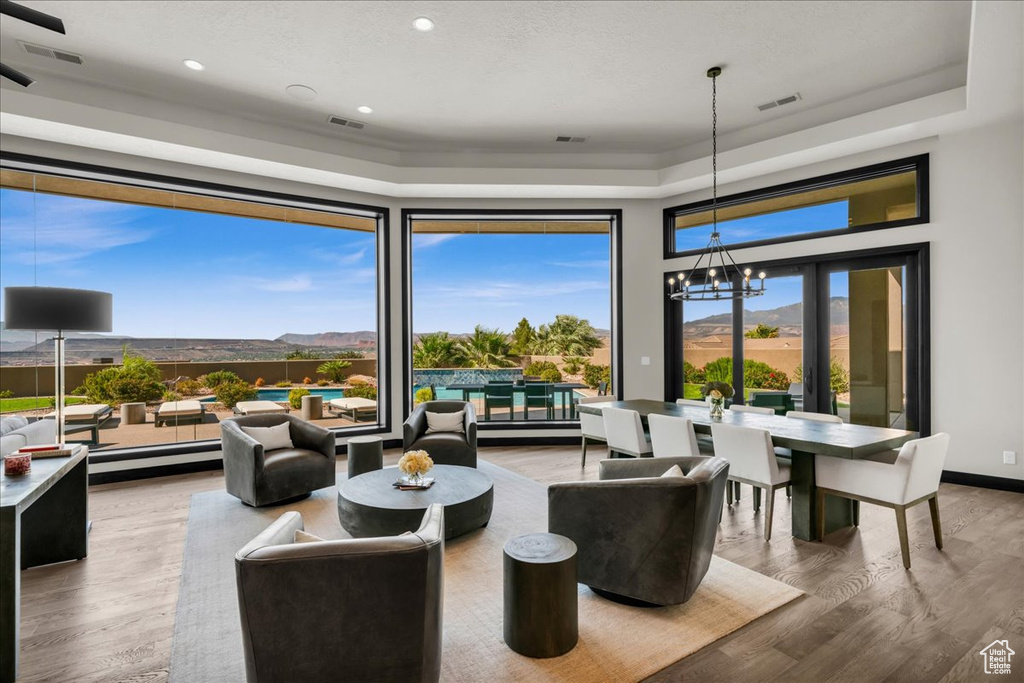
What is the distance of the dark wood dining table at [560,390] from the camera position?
742 cm

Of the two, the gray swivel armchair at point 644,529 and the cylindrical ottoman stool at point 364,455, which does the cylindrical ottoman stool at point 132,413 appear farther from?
the gray swivel armchair at point 644,529

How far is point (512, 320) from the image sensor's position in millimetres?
7672

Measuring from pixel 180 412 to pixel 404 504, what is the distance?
396 cm

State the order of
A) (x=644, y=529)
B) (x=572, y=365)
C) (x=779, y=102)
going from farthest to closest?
(x=572, y=365)
(x=779, y=102)
(x=644, y=529)

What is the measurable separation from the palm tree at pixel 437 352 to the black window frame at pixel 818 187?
3267mm

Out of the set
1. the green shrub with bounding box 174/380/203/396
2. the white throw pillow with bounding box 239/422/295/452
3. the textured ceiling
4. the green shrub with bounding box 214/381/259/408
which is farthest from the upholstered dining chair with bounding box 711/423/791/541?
the green shrub with bounding box 174/380/203/396

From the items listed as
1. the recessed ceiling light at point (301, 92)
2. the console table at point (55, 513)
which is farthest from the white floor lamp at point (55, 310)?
the recessed ceiling light at point (301, 92)

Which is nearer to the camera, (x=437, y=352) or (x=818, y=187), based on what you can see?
(x=818, y=187)

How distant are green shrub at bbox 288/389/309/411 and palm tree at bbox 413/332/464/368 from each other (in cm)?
151

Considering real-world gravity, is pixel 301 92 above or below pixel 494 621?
above

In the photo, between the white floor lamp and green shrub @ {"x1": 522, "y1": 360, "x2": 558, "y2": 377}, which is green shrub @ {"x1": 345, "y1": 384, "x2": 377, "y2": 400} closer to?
green shrub @ {"x1": 522, "y1": 360, "x2": 558, "y2": 377}

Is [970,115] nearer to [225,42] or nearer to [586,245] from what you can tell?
Result: [586,245]

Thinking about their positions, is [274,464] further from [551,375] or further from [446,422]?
[551,375]

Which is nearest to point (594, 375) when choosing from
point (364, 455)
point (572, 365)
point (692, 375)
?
point (572, 365)
